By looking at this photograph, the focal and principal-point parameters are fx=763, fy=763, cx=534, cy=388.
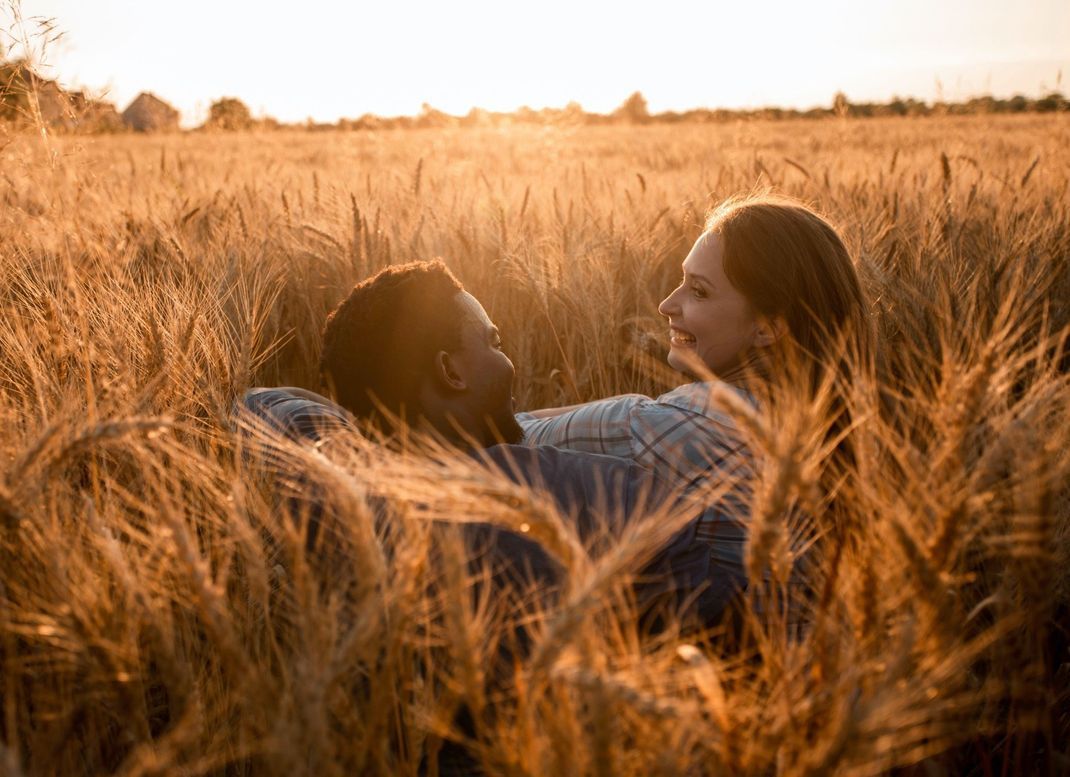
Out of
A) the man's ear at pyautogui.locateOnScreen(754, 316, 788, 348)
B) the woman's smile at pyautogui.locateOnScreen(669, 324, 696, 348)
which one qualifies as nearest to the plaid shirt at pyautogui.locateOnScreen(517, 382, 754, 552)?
the man's ear at pyautogui.locateOnScreen(754, 316, 788, 348)

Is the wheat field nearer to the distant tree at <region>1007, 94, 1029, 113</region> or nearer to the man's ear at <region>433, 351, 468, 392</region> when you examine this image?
the man's ear at <region>433, 351, 468, 392</region>

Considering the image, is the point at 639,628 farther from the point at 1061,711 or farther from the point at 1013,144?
the point at 1013,144

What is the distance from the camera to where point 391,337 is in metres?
1.55

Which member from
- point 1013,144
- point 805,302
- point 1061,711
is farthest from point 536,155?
point 1061,711

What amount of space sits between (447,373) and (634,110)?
99.6 ft

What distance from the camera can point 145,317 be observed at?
59.4 inches

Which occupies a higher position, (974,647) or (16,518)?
(16,518)

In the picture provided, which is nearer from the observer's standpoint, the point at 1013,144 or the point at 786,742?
the point at 786,742

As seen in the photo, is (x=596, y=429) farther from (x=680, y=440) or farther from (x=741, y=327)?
(x=741, y=327)

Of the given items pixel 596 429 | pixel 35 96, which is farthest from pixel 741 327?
pixel 35 96

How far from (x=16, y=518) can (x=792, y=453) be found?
88 cm

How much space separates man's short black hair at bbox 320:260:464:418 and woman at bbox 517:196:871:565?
39 cm

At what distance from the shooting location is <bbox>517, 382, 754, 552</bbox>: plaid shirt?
1.48 metres

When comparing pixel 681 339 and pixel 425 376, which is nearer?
pixel 425 376
